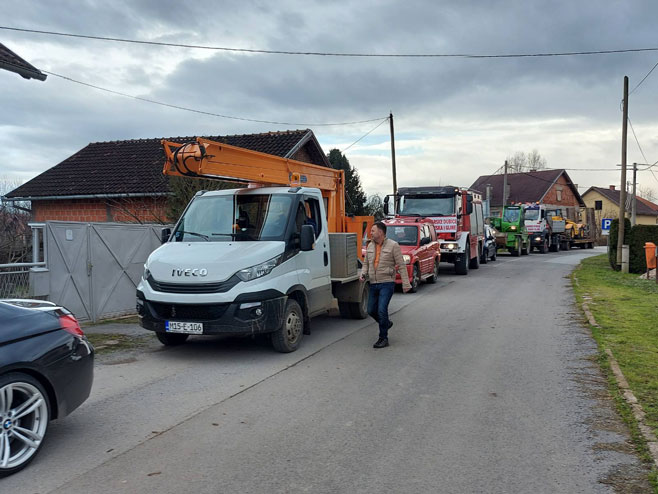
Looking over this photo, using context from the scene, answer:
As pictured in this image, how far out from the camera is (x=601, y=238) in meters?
62.4

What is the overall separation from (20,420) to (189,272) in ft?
11.0

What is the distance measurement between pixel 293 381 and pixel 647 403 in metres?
3.59

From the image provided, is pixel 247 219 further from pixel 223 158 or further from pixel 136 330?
pixel 136 330

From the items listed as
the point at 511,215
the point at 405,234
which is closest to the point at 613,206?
the point at 511,215

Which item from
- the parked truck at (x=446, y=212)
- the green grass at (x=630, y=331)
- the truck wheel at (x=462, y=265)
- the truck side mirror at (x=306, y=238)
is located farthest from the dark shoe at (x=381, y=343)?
the truck wheel at (x=462, y=265)

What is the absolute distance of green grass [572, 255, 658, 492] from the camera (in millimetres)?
5770

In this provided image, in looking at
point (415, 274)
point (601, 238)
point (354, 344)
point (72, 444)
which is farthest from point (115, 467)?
point (601, 238)

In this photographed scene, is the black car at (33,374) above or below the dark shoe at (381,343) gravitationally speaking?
above

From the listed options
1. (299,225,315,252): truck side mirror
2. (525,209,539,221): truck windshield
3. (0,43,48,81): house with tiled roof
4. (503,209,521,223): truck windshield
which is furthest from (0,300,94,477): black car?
(525,209,539,221): truck windshield

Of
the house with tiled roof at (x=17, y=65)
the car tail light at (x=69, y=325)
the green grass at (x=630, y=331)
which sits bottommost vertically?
the green grass at (x=630, y=331)

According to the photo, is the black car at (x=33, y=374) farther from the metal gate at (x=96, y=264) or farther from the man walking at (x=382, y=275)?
the metal gate at (x=96, y=264)

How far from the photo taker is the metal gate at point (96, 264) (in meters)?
10.5

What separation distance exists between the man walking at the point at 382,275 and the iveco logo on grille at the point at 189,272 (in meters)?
2.59

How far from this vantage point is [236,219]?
338 inches
